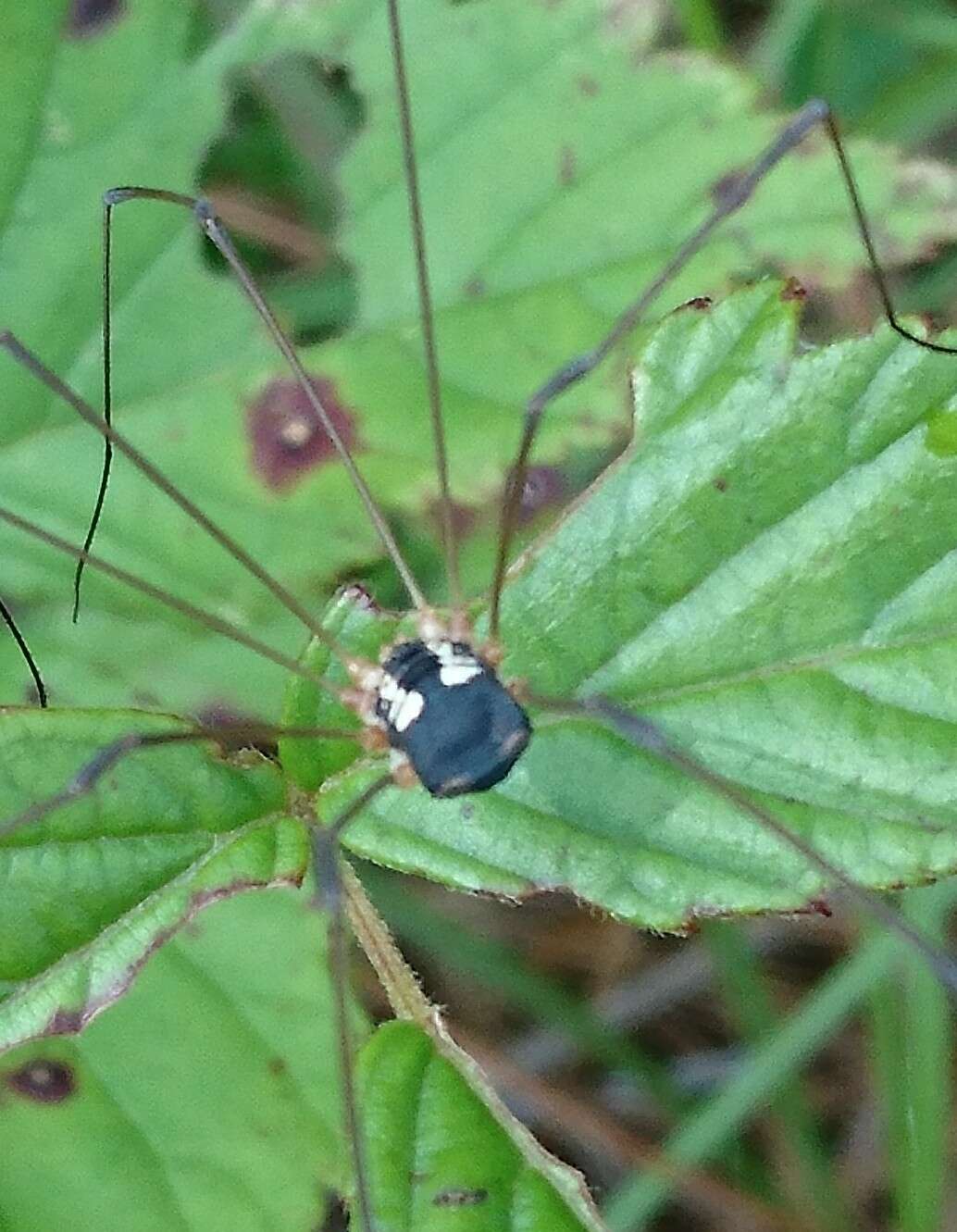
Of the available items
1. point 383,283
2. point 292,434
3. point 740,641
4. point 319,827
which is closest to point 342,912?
point 319,827

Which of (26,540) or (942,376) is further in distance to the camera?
(26,540)

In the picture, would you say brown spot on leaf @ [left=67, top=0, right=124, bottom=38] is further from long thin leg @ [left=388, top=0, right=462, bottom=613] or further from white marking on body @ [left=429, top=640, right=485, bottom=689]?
white marking on body @ [left=429, top=640, right=485, bottom=689]

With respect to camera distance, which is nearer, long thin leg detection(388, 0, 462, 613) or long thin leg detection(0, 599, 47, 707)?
long thin leg detection(388, 0, 462, 613)

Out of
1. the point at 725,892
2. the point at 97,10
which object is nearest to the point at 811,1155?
the point at 725,892

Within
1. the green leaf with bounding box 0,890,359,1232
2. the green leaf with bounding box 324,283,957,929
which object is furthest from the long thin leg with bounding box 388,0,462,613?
the green leaf with bounding box 0,890,359,1232

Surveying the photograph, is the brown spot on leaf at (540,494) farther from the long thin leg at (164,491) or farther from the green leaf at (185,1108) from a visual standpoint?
the green leaf at (185,1108)

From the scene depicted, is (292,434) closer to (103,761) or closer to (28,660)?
(28,660)

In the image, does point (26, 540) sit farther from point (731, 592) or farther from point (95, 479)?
point (731, 592)
